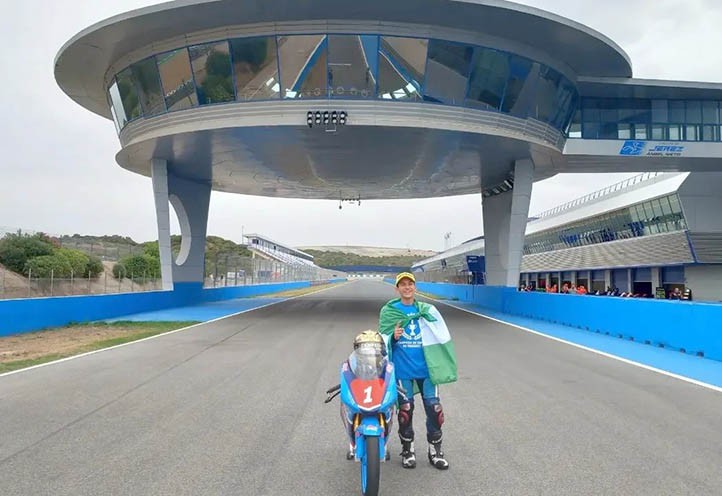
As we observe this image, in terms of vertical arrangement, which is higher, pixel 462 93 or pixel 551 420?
pixel 462 93

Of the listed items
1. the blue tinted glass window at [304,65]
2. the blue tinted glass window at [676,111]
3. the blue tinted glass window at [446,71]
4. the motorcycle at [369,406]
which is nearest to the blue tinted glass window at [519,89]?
the blue tinted glass window at [446,71]

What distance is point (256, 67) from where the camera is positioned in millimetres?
21812

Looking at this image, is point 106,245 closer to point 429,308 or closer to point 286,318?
point 286,318

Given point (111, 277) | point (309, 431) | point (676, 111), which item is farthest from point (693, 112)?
point (309, 431)

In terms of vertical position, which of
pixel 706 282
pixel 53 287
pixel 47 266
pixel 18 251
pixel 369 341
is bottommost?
pixel 369 341

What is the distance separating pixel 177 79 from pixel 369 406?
21.1 m

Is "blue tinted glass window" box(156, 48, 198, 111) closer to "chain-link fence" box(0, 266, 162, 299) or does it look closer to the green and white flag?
"chain-link fence" box(0, 266, 162, 299)

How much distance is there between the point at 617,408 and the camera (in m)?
8.10

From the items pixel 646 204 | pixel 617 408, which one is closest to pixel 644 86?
pixel 646 204

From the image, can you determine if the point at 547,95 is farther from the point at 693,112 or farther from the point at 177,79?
the point at 177,79

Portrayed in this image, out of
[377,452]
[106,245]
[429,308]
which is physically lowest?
[377,452]

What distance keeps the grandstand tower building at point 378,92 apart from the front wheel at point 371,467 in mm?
17723

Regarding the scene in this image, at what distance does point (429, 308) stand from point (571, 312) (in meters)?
17.5

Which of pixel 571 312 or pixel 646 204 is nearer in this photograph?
pixel 571 312
